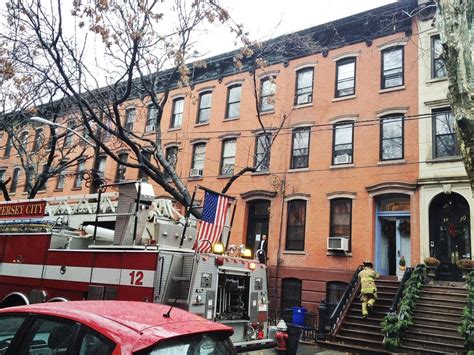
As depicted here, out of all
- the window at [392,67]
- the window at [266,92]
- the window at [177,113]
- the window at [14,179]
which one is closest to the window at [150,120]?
the window at [177,113]

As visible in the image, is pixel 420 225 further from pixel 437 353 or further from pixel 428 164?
pixel 437 353

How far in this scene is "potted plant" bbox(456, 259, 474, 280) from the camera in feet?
46.2

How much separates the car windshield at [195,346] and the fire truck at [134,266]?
136 inches

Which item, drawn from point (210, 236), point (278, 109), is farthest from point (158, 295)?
point (278, 109)

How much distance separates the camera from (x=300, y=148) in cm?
2012

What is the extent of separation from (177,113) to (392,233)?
13830 mm

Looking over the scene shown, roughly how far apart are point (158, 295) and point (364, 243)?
11.8m

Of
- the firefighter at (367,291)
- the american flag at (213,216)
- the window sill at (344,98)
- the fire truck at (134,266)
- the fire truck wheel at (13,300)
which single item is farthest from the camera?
the window sill at (344,98)

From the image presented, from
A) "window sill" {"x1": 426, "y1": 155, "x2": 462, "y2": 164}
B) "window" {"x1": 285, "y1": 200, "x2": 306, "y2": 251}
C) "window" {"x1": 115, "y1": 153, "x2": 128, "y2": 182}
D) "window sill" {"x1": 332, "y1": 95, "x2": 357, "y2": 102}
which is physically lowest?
"window" {"x1": 285, "y1": 200, "x2": 306, "y2": 251}

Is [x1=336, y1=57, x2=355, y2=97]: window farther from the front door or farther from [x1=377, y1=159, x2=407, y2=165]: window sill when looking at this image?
the front door

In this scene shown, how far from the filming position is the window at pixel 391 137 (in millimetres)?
17469

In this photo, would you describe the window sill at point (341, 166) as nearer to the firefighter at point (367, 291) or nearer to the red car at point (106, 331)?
the firefighter at point (367, 291)

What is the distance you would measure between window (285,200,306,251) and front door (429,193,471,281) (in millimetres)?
5302

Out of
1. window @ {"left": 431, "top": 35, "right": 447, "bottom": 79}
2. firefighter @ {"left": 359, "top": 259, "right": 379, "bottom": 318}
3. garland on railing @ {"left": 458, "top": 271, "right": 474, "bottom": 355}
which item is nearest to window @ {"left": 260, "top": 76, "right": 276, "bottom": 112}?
window @ {"left": 431, "top": 35, "right": 447, "bottom": 79}
